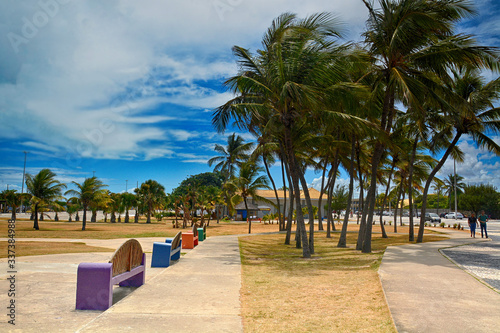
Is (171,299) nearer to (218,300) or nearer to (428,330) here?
(218,300)

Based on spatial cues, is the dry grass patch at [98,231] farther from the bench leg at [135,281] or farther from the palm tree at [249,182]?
the bench leg at [135,281]

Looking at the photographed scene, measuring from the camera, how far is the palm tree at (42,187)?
27.7 metres

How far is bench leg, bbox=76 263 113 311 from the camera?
5.32 m

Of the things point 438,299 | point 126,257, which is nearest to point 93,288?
point 126,257

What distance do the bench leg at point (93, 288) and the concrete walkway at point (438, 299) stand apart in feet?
13.2

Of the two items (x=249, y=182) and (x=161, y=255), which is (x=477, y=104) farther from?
(x=249, y=182)

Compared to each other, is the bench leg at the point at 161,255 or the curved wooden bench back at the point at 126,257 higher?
the curved wooden bench back at the point at 126,257

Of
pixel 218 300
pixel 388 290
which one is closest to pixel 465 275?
pixel 388 290

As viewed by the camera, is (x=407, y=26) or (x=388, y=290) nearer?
(x=388, y=290)

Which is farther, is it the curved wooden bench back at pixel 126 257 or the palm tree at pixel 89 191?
the palm tree at pixel 89 191

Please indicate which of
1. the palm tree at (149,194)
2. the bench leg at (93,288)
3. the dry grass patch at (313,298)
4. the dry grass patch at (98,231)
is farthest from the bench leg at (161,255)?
the palm tree at (149,194)

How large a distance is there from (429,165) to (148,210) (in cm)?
3035

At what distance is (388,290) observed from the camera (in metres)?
6.46

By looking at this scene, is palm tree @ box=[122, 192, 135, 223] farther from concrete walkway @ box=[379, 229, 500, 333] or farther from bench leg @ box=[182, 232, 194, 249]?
concrete walkway @ box=[379, 229, 500, 333]
